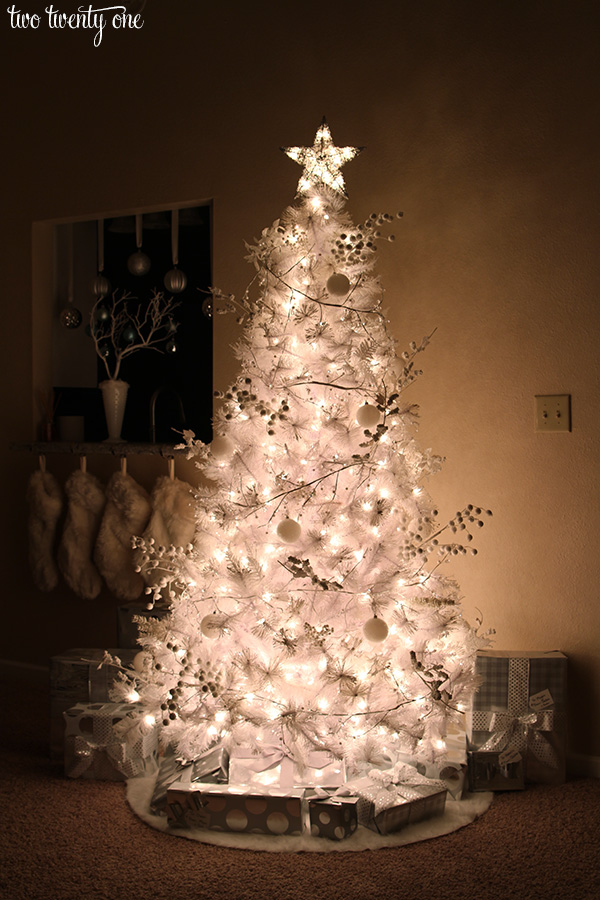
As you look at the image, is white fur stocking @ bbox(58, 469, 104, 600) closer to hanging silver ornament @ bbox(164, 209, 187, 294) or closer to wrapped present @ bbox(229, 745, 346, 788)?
hanging silver ornament @ bbox(164, 209, 187, 294)

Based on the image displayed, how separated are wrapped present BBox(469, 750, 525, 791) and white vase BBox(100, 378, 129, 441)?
180cm

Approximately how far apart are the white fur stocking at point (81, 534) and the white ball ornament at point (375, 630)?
4.89 feet

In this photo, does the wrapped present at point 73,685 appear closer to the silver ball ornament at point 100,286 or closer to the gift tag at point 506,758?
the gift tag at point 506,758

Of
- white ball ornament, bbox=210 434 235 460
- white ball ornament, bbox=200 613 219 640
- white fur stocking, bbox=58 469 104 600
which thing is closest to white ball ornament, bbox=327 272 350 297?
white ball ornament, bbox=210 434 235 460

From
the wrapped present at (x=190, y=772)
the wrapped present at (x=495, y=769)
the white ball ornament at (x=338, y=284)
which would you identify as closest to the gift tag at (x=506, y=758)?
the wrapped present at (x=495, y=769)

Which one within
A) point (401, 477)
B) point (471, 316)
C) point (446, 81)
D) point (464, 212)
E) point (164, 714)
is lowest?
point (164, 714)

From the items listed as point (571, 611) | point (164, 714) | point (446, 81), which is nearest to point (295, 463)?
point (164, 714)

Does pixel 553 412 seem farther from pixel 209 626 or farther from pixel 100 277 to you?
pixel 100 277

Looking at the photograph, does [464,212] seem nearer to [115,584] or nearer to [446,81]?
[446,81]

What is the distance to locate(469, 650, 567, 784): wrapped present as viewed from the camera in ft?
7.64

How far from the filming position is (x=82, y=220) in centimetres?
326

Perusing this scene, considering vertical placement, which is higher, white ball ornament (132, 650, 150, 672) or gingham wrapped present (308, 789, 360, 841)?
white ball ornament (132, 650, 150, 672)

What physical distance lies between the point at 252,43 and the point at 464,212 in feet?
3.38

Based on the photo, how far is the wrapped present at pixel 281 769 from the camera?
84.4 inches
